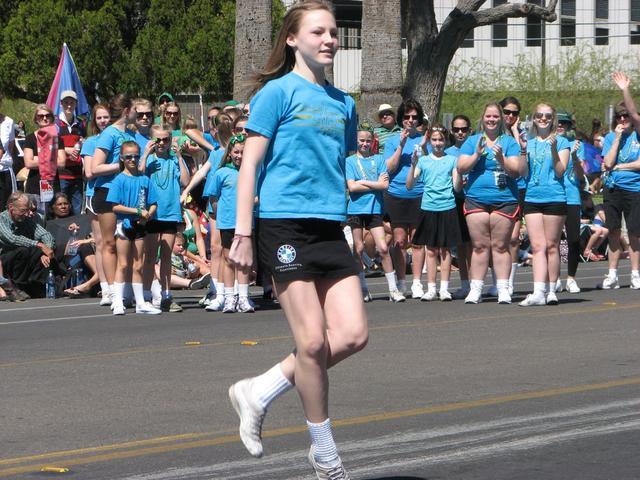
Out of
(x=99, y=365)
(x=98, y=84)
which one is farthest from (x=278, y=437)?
(x=98, y=84)

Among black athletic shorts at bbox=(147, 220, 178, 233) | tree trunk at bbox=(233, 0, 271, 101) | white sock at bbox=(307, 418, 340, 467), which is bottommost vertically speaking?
white sock at bbox=(307, 418, 340, 467)

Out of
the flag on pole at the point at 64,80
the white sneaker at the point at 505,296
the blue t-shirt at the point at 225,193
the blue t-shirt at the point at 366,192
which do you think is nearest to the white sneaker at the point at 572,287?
the white sneaker at the point at 505,296

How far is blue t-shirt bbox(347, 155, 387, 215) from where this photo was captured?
14.8m

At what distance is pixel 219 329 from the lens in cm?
1250

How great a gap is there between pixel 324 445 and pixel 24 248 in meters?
11.1

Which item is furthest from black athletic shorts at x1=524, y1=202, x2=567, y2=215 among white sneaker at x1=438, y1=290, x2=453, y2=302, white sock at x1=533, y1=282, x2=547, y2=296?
white sneaker at x1=438, y1=290, x2=453, y2=302

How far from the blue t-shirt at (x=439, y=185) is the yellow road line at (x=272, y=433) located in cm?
626

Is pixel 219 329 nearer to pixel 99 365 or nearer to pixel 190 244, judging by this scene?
pixel 99 365

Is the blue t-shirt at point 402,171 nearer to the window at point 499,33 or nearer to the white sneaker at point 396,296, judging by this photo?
the white sneaker at point 396,296

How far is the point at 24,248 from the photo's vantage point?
16.5 m

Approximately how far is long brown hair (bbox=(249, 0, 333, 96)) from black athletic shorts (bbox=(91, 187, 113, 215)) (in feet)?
25.5

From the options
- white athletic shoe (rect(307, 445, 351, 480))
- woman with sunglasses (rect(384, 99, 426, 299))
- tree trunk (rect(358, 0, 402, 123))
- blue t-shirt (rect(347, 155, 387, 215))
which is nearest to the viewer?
white athletic shoe (rect(307, 445, 351, 480))

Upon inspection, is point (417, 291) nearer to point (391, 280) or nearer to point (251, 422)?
point (391, 280)

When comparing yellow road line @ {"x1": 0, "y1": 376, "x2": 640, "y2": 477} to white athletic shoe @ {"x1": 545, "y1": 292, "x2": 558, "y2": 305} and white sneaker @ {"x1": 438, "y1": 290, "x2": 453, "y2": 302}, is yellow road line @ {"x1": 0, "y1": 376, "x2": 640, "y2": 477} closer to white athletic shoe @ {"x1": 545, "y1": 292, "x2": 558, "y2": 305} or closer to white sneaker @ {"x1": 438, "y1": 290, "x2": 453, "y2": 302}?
white athletic shoe @ {"x1": 545, "y1": 292, "x2": 558, "y2": 305}
